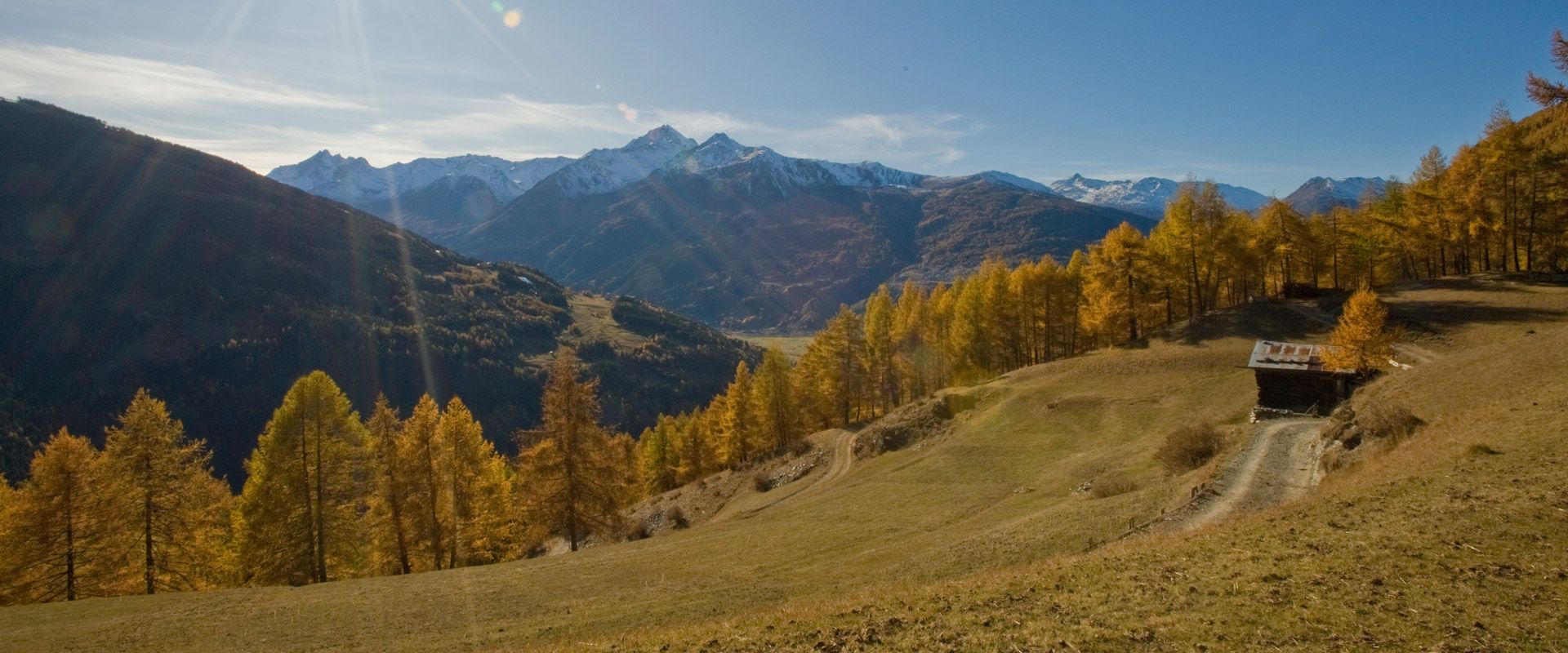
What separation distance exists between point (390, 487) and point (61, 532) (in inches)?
623

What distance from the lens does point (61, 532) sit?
3672 cm

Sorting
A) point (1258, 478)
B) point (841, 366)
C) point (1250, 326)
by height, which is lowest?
point (1258, 478)

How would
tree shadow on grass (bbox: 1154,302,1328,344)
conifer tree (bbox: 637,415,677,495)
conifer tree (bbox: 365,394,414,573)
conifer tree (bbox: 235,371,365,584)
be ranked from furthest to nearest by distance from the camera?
conifer tree (bbox: 637,415,677,495) → tree shadow on grass (bbox: 1154,302,1328,344) → conifer tree (bbox: 365,394,414,573) → conifer tree (bbox: 235,371,365,584)

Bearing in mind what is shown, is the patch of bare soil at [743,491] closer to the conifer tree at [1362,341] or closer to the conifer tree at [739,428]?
the conifer tree at [739,428]

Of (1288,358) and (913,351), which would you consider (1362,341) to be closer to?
(1288,358)

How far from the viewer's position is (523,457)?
1711 inches

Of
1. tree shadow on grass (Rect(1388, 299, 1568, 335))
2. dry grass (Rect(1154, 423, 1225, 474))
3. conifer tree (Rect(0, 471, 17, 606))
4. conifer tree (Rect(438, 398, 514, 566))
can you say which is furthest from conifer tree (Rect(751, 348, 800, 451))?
conifer tree (Rect(0, 471, 17, 606))

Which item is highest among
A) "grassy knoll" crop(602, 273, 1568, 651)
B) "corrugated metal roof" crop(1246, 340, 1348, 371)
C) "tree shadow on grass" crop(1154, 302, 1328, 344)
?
"tree shadow on grass" crop(1154, 302, 1328, 344)

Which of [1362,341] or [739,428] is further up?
[1362,341]

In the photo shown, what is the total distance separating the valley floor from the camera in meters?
11.9

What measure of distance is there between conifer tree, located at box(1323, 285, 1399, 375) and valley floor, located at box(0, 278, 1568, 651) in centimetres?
411

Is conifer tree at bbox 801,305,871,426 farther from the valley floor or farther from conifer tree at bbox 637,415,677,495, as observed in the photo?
the valley floor

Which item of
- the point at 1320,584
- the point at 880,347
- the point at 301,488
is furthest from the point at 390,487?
the point at 880,347

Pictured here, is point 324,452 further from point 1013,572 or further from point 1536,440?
point 1536,440
